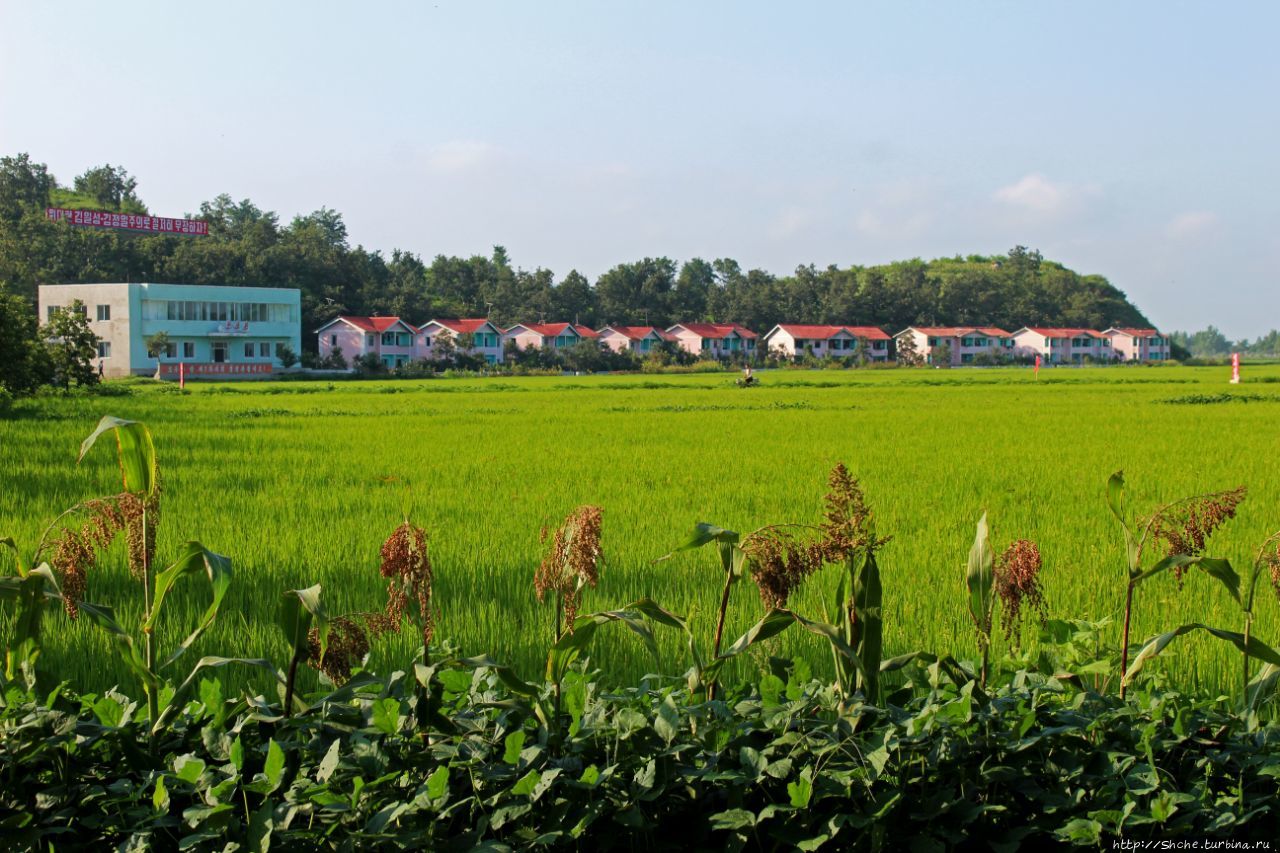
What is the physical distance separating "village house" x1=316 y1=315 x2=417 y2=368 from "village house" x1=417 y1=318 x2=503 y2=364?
169 centimetres

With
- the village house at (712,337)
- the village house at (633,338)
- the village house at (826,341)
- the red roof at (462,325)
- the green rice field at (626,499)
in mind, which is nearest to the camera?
the green rice field at (626,499)

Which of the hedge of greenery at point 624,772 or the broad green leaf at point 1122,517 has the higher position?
the broad green leaf at point 1122,517

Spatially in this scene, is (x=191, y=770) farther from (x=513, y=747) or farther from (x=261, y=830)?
(x=513, y=747)

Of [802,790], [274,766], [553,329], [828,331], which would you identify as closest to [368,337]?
[553,329]

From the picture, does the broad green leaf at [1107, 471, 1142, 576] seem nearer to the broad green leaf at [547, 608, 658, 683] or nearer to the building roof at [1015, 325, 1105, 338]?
the broad green leaf at [547, 608, 658, 683]

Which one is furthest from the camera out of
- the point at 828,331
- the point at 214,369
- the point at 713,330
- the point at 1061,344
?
the point at 1061,344

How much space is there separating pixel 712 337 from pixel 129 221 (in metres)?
42.3

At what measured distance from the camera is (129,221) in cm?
6394

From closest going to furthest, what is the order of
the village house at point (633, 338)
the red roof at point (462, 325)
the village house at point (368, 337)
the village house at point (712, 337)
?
the village house at point (368, 337), the red roof at point (462, 325), the village house at point (633, 338), the village house at point (712, 337)

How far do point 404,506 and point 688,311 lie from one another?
86.2 meters

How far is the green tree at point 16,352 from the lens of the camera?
2044cm

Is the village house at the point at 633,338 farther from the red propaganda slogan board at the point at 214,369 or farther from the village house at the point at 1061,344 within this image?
the village house at the point at 1061,344

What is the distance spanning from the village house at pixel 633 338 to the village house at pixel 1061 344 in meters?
35.1

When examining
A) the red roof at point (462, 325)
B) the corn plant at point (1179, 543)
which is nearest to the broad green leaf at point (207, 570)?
the corn plant at point (1179, 543)
